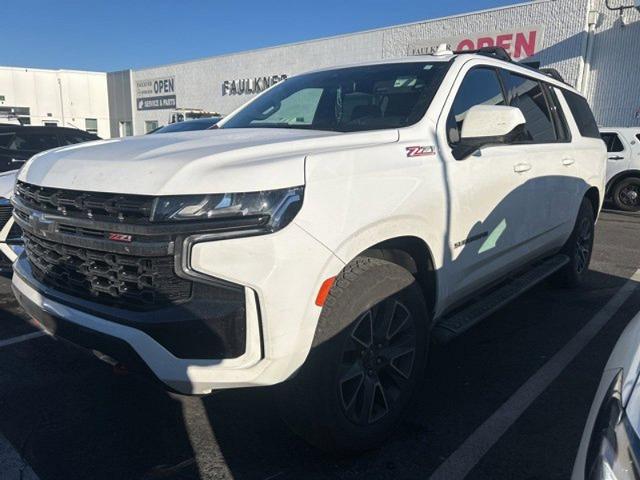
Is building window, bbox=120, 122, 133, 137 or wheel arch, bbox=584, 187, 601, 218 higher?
building window, bbox=120, 122, 133, 137

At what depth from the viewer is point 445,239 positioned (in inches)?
112

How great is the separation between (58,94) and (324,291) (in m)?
41.6

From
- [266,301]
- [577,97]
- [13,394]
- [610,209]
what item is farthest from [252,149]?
[610,209]

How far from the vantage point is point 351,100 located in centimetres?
336

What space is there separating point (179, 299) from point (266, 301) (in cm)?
34

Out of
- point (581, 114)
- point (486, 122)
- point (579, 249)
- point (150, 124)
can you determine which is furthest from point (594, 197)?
point (150, 124)

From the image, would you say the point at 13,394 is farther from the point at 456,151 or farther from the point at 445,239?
the point at 456,151

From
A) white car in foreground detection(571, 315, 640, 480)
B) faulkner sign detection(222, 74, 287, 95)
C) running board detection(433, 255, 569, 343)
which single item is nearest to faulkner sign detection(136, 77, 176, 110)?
faulkner sign detection(222, 74, 287, 95)

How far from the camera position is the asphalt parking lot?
2490mm

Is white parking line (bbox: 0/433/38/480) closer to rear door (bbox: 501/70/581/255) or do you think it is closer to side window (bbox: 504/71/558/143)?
rear door (bbox: 501/70/581/255)

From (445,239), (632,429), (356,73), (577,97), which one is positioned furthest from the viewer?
(577,97)

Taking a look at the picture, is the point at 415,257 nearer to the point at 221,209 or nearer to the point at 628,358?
the point at 221,209

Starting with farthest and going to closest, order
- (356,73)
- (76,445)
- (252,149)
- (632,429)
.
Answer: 1. (356,73)
2. (76,445)
3. (252,149)
4. (632,429)

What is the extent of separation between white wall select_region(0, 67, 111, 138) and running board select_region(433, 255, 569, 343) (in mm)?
36600
